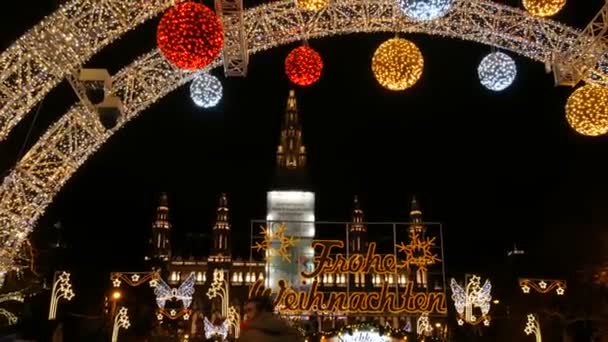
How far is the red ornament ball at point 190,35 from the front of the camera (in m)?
5.08

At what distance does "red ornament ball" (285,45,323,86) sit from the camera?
21.9 feet

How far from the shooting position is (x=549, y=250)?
17125mm

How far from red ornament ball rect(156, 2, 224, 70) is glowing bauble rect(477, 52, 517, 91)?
288cm

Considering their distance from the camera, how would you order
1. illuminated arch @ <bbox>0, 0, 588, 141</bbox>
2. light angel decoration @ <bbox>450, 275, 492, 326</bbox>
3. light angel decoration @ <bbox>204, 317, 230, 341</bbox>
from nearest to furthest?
illuminated arch @ <bbox>0, 0, 588, 141</bbox> < light angel decoration @ <bbox>450, 275, 492, 326</bbox> < light angel decoration @ <bbox>204, 317, 230, 341</bbox>

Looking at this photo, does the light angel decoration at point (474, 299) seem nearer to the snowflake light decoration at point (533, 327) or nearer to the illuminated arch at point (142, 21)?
the snowflake light decoration at point (533, 327)

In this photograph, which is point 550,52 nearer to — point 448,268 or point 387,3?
point 387,3

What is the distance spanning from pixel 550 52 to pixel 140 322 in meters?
14.6

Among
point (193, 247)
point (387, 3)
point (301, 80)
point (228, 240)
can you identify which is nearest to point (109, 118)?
point (301, 80)

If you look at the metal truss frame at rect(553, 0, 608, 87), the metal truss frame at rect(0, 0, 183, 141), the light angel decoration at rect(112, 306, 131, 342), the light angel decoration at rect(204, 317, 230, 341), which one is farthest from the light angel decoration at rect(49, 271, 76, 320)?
the metal truss frame at rect(553, 0, 608, 87)

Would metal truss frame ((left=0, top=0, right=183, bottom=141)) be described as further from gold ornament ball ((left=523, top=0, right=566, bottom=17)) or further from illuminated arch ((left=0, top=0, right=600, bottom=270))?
gold ornament ball ((left=523, top=0, right=566, bottom=17))

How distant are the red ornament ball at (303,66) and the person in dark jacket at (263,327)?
10.5 feet

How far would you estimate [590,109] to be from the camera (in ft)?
20.0

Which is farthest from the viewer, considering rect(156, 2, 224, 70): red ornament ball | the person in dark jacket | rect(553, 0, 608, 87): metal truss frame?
rect(553, 0, 608, 87): metal truss frame

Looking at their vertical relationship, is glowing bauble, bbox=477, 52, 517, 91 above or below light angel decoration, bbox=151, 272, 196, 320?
above
